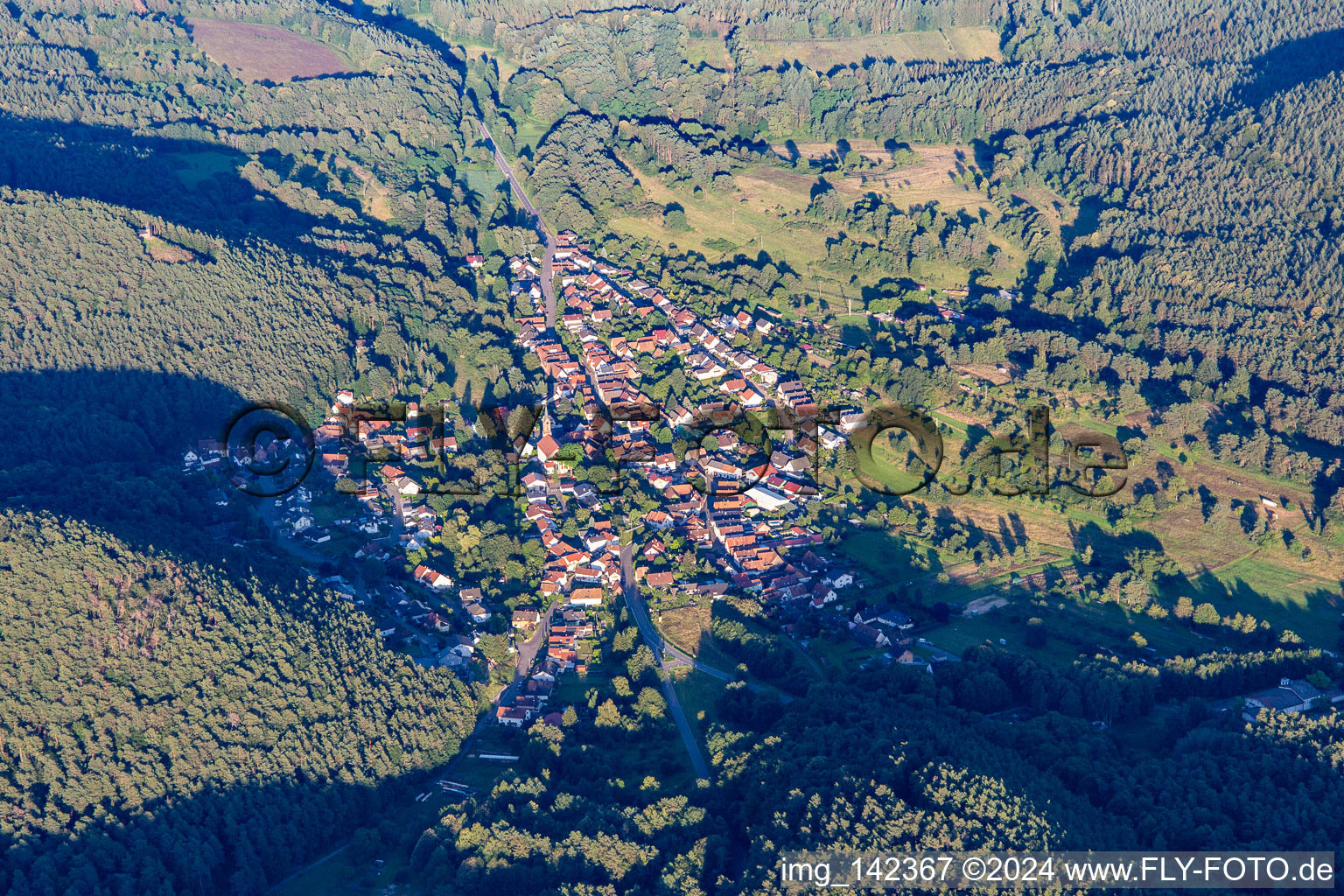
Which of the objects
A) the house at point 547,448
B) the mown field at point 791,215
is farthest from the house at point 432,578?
the mown field at point 791,215

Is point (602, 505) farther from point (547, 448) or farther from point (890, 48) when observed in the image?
point (890, 48)

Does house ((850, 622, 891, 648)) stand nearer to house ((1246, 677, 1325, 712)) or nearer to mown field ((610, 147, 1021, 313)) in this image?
house ((1246, 677, 1325, 712))

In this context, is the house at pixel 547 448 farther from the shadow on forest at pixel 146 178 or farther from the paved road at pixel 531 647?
the shadow on forest at pixel 146 178

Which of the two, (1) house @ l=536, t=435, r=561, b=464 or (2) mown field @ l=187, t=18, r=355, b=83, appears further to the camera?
(2) mown field @ l=187, t=18, r=355, b=83

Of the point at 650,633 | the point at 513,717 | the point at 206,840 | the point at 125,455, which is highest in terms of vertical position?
the point at 125,455

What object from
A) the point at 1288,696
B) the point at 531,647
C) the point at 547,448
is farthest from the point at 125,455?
the point at 1288,696

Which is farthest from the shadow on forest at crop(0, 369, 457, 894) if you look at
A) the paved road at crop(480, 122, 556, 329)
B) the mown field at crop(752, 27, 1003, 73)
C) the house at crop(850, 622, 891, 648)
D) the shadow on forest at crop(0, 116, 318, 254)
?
the mown field at crop(752, 27, 1003, 73)
